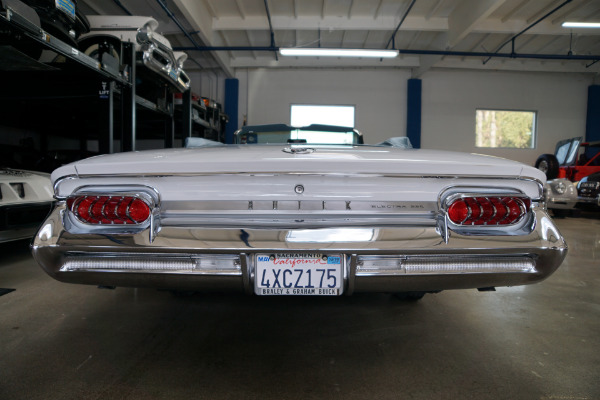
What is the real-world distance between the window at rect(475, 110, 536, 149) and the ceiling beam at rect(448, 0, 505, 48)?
3.36m

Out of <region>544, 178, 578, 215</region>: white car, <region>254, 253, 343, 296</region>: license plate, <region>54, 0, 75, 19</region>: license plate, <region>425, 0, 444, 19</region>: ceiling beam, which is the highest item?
<region>425, 0, 444, 19</region>: ceiling beam

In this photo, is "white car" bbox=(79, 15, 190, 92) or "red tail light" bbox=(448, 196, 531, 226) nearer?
"red tail light" bbox=(448, 196, 531, 226)

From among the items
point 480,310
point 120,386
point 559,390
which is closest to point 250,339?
point 120,386

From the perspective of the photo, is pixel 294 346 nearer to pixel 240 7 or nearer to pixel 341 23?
pixel 240 7

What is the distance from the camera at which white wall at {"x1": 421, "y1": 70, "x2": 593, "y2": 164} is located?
34.2 feet

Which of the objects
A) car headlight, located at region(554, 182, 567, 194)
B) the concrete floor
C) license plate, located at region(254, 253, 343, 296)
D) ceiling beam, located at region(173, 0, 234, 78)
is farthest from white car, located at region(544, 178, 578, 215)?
ceiling beam, located at region(173, 0, 234, 78)

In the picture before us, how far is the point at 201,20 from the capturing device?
24.6 ft

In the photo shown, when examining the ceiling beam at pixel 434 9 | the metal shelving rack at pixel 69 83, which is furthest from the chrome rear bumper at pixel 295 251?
the ceiling beam at pixel 434 9

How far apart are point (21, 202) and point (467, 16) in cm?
838

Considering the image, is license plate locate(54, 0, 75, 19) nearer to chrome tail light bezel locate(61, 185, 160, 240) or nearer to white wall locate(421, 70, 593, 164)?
chrome tail light bezel locate(61, 185, 160, 240)

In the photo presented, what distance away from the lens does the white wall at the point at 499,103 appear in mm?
10438

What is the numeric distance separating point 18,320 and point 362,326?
1696 millimetres

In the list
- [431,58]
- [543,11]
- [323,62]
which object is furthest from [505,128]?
[323,62]

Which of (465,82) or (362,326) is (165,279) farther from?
(465,82)
